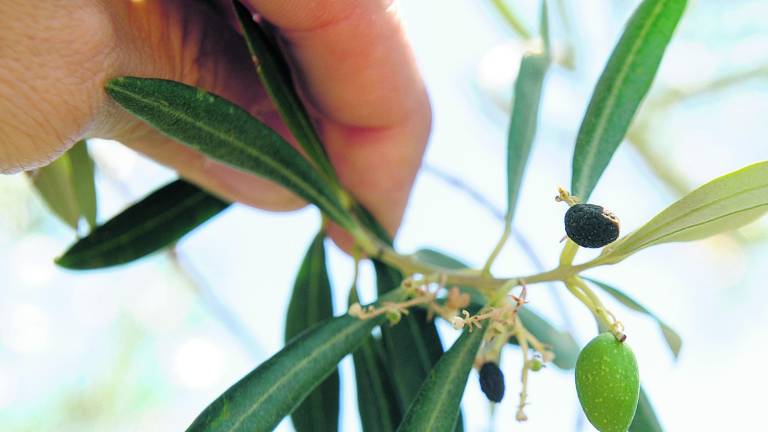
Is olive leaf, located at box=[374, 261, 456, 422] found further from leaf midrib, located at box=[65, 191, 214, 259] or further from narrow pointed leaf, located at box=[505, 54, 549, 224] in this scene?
leaf midrib, located at box=[65, 191, 214, 259]

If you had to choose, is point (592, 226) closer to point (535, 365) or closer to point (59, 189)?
point (535, 365)

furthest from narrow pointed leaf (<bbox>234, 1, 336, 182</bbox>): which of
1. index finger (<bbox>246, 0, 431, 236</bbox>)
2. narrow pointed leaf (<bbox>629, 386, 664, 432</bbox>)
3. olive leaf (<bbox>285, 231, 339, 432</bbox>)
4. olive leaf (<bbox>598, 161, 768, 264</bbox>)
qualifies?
narrow pointed leaf (<bbox>629, 386, 664, 432</bbox>)

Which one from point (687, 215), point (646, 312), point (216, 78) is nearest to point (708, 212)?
point (687, 215)

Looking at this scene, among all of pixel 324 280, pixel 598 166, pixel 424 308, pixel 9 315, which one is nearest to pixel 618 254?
pixel 598 166

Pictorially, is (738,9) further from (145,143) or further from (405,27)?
(145,143)

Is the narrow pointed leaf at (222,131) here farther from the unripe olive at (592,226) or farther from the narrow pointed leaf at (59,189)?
the narrow pointed leaf at (59,189)
